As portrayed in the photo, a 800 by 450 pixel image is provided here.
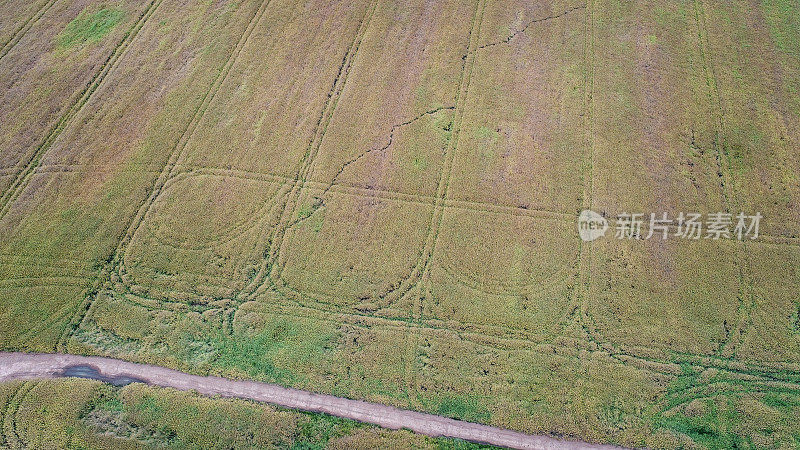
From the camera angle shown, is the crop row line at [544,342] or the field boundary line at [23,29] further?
the field boundary line at [23,29]

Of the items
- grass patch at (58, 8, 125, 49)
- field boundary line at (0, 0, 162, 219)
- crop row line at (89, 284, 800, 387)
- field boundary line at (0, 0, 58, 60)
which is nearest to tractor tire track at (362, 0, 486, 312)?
crop row line at (89, 284, 800, 387)

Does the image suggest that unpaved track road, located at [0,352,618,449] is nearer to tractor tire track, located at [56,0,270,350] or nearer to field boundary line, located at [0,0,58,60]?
tractor tire track, located at [56,0,270,350]

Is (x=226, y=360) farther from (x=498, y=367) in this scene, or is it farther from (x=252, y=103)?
(x=252, y=103)

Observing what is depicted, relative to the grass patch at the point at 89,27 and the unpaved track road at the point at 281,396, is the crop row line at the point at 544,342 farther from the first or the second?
the grass patch at the point at 89,27

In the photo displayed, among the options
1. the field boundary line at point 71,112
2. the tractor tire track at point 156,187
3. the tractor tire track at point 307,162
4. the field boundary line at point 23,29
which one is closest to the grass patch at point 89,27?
the field boundary line at point 71,112

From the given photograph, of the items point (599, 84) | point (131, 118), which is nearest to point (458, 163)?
point (599, 84)
